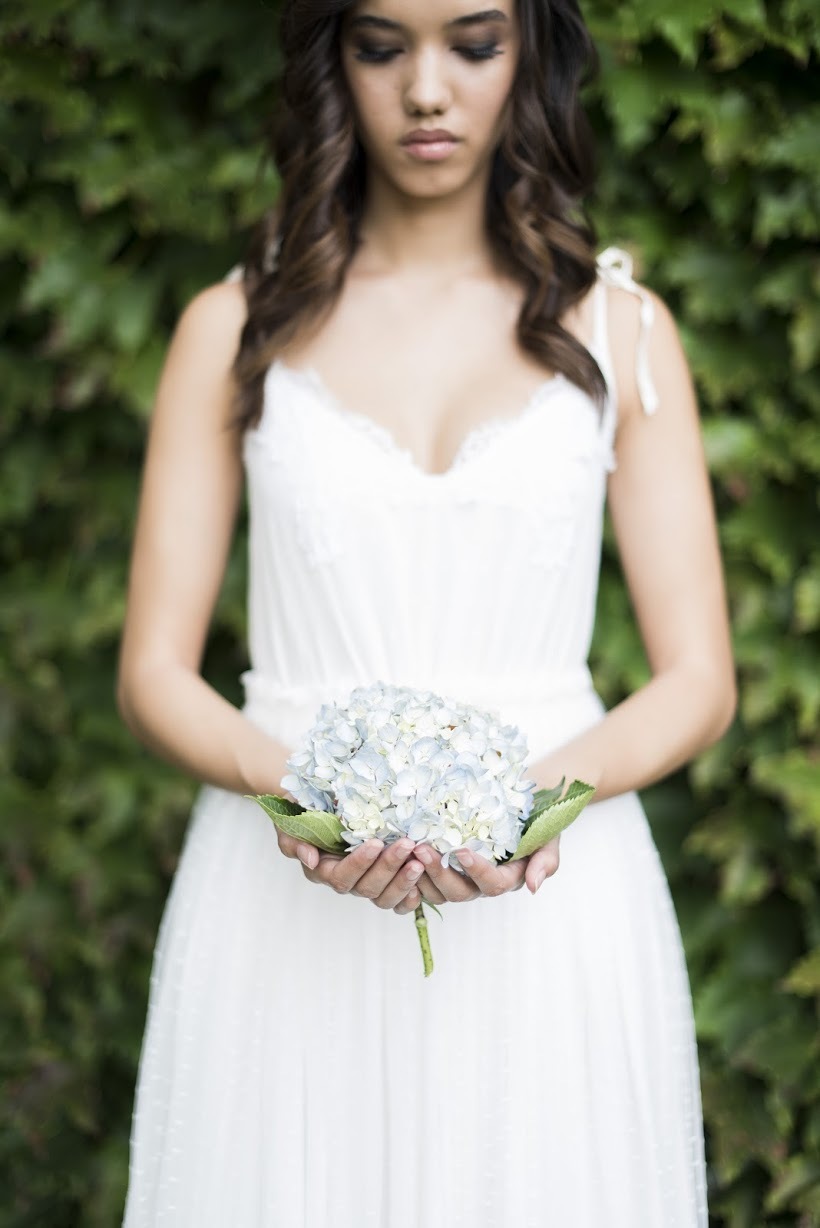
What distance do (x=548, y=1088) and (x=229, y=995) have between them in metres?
0.45

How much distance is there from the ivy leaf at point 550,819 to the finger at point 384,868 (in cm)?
14

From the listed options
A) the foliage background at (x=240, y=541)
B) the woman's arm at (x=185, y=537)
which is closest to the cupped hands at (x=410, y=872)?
the woman's arm at (x=185, y=537)

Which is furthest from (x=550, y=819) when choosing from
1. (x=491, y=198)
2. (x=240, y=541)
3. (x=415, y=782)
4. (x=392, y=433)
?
(x=240, y=541)

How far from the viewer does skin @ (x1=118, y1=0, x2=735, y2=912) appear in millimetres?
1961

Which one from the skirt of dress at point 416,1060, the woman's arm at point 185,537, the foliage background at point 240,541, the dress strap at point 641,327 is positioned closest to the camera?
the skirt of dress at point 416,1060

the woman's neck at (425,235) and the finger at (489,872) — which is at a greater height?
the woman's neck at (425,235)

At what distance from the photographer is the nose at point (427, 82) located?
1927mm

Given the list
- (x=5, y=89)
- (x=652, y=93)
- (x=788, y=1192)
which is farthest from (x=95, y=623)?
(x=788, y=1192)

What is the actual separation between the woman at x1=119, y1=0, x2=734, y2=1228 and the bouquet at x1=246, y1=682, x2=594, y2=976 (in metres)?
0.32

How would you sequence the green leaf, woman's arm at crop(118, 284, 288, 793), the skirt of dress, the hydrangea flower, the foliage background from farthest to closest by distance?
1. the foliage background
2. woman's arm at crop(118, 284, 288, 793)
3. the skirt of dress
4. the green leaf
5. the hydrangea flower

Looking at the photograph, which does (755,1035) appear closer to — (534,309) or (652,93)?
(534,309)

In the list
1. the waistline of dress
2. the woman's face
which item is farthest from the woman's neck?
the waistline of dress

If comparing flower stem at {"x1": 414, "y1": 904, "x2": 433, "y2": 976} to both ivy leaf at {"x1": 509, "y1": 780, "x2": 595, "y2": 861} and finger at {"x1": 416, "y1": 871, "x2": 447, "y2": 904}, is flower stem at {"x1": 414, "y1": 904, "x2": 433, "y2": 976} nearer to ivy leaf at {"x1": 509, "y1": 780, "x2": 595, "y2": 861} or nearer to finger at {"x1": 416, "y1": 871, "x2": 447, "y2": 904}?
finger at {"x1": 416, "y1": 871, "x2": 447, "y2": 904}

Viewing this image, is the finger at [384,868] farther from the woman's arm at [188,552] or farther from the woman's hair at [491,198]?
the woman's hair at [491,198]
